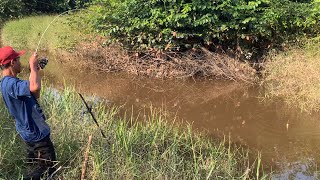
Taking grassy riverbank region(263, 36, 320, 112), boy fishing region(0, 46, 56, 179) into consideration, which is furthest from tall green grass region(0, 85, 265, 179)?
grassy riverbank region(263, 36, 320, 112)

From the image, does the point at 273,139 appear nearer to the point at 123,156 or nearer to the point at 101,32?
the point at 123,156

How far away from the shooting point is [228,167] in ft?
14.6

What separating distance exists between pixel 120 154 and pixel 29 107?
1179mm

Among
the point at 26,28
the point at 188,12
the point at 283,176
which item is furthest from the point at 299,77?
the point at 26,28

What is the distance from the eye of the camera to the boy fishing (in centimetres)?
334

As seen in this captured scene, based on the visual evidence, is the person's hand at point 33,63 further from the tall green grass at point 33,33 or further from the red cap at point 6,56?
the tall green grass at point 33,33

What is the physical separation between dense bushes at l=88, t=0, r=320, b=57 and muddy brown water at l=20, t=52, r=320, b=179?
1.16 metres

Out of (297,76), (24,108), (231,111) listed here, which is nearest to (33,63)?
(24,108)

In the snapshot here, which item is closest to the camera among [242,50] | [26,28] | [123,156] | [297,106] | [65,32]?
[123,156]

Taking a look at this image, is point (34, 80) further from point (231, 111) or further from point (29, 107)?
point (231, 111)

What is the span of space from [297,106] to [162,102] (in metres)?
2.93

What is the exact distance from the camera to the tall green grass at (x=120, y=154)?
4027 millimetres

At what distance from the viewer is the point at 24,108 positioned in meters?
3.58

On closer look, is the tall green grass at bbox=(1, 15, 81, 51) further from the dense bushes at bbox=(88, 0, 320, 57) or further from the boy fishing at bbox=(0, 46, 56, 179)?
the boy fishing at bbox=(0, 46, 56, 179)
